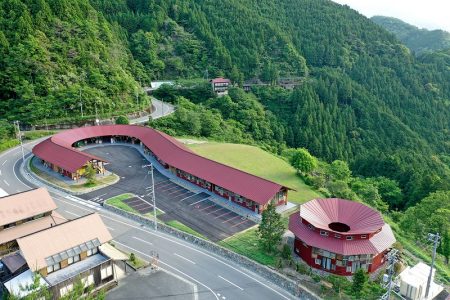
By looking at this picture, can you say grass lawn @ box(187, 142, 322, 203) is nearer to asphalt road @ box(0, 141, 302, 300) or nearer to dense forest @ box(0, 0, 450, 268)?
dense forest @ box(0, 0, 450, 268)

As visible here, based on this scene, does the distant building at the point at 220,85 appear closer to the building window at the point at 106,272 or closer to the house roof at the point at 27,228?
the house roof at the point at 27,228

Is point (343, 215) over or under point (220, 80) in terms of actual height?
under

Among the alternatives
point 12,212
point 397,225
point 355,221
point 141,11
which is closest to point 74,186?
point 12,212

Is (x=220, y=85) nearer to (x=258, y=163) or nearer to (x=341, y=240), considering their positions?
(x=258, y=163)

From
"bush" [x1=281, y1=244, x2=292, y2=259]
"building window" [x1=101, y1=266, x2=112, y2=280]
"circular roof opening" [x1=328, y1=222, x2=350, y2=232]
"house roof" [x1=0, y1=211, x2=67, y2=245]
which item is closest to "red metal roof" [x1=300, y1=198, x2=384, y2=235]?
"circular roof opening" [x1=328, y1=222, x2=350, y2=232]

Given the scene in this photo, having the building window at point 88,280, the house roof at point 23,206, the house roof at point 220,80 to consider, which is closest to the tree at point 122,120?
the house roof at point 23,206

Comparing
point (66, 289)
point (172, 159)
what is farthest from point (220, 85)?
point (66, 289)

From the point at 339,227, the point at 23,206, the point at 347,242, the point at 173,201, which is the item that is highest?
the point at 23,206
